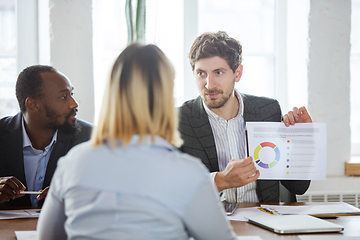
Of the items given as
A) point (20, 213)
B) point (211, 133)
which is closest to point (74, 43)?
point (211, 133)

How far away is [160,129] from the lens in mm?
880

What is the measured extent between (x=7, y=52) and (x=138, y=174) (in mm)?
2291

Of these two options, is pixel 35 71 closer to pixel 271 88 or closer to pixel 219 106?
pixel 219 106

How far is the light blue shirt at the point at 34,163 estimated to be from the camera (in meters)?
1.86

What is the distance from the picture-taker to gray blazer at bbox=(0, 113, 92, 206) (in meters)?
1.78

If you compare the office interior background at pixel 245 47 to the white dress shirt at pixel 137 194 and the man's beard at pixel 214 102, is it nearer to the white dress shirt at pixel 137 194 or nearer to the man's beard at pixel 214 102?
the man's beard at pixel 214 102

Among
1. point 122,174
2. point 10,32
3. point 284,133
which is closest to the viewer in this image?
point 122,174

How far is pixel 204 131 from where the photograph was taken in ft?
6.26

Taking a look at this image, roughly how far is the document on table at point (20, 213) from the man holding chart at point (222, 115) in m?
0.76

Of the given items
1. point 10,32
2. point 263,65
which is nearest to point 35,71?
point 10,32

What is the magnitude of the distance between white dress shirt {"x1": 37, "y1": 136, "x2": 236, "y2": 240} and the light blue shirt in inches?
43.5

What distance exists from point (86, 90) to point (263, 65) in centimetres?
132

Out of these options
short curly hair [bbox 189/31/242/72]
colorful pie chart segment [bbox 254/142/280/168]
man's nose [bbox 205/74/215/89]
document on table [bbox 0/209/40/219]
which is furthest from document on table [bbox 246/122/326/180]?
document on table [bbox 0/209/40/219]

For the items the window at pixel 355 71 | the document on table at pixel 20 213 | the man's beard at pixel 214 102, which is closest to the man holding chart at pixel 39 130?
the document on table at pixel 20 213
